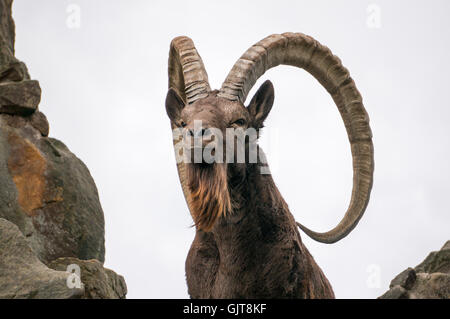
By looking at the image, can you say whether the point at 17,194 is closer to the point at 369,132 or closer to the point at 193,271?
the point at 193,271

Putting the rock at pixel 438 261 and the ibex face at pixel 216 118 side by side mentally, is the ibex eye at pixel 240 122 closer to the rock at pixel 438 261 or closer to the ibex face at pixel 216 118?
the ibex face at pixel 216 118

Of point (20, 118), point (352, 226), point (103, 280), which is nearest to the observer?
point (352, 226)

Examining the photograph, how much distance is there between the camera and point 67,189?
33.2 ft

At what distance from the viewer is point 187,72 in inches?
263

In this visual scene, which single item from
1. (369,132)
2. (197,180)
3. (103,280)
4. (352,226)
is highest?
(369,132)

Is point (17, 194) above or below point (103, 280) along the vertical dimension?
above

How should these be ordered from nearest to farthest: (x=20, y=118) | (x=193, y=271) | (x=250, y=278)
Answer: (x=250, y=278), (x=193, y=271), (x=20, y=118)

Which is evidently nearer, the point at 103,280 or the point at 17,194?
the point at 103,280

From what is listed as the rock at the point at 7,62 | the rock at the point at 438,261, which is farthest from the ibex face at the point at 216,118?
the rock at the point at 7,62

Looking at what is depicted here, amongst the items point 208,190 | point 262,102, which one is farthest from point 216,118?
point 262,102

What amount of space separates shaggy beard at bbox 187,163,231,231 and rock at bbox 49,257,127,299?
2661 millimetres

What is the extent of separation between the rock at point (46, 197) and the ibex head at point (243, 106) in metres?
3.06
